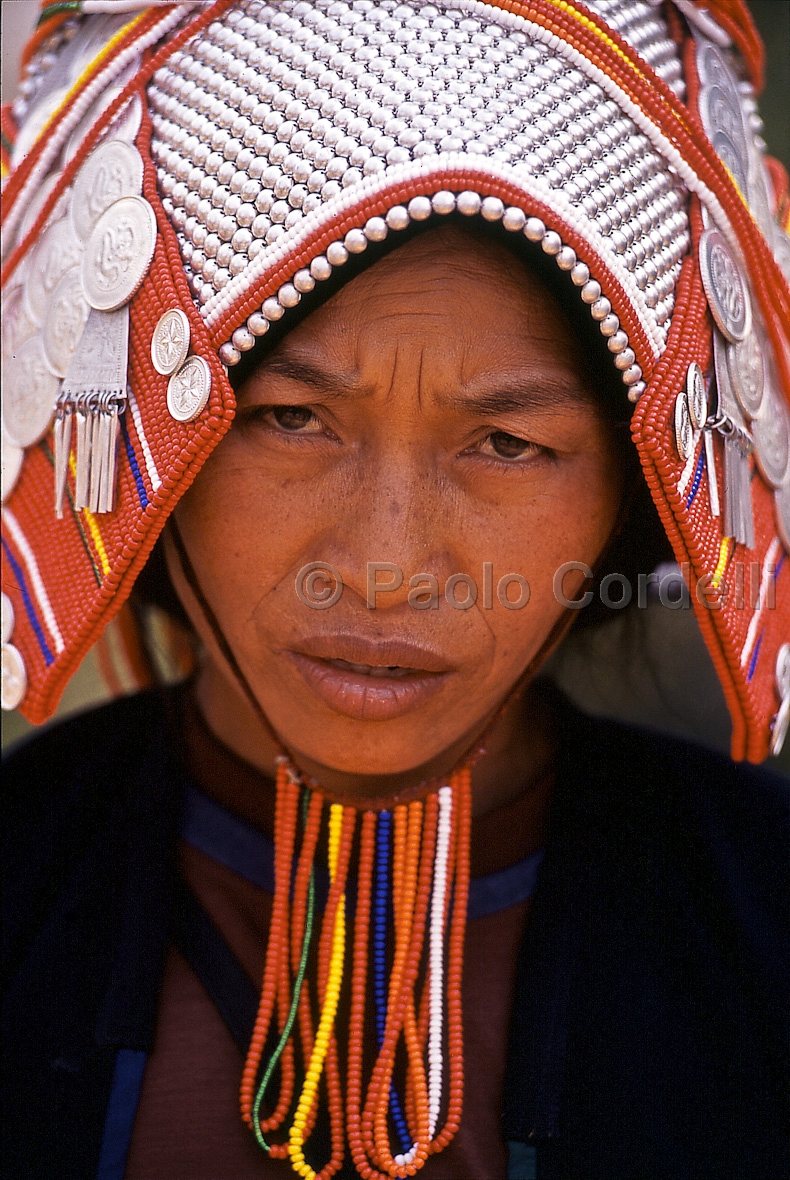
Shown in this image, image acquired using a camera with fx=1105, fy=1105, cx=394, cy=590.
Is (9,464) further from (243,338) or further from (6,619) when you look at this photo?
(243,338)

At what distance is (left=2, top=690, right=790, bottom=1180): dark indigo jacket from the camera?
133cm

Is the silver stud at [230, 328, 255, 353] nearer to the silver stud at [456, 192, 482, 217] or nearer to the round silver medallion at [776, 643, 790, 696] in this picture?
the silver stud at [456, 192, 482, 217]

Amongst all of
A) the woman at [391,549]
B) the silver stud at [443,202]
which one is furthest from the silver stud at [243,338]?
the silver stud at [443,202]

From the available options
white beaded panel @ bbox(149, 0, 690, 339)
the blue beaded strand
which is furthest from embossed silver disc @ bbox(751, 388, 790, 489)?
the blue beaded strand

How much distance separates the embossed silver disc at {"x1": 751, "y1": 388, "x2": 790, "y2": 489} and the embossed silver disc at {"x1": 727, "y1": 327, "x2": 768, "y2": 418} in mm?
28

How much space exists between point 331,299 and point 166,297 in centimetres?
19

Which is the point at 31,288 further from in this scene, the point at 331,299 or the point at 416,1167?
the point at 416,1167

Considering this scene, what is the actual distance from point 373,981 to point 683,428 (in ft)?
2.68

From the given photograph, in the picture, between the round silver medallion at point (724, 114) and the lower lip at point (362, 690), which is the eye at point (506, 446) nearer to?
the lower lip at point (362, 690)

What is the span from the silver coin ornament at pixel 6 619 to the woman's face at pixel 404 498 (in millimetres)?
272

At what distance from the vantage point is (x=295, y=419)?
50.3 inches

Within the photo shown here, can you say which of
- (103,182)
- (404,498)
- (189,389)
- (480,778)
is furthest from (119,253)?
(480,778)

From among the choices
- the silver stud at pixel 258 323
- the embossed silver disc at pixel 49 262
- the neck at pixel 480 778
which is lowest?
the neck at pixel 480 778

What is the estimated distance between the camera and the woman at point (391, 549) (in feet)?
3.99
